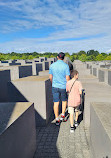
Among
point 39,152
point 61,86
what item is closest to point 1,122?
point 39,152

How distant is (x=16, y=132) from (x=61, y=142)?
183 centimetres

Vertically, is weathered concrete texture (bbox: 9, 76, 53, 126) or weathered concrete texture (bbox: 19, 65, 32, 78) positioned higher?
weathered concrete texture (bbox: 19, 65, 32, 78)

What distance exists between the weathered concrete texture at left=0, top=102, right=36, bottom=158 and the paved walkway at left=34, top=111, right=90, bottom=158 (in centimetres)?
42

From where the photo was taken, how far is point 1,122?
2.20 metres

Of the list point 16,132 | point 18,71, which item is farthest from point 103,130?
point 18,71

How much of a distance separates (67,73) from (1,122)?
260cm

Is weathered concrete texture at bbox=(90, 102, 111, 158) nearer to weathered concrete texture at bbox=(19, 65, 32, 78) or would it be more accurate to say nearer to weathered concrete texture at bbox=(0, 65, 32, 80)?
weathered concrete texture at bbox=(0, 65, 32, 80)

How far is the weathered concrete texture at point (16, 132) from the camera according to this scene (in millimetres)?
1981

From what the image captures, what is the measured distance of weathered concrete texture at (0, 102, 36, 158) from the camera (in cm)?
198

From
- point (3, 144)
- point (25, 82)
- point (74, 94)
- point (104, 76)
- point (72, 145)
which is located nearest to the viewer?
point (3, 144)

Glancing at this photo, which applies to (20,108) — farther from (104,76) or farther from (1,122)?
(104,76)

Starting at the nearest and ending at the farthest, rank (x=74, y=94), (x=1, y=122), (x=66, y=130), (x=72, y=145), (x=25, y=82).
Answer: (x=1, y=122) → (x=72, y=145) → (x=74, y=94) → (x=66, y=130) → (x=25, y=82)

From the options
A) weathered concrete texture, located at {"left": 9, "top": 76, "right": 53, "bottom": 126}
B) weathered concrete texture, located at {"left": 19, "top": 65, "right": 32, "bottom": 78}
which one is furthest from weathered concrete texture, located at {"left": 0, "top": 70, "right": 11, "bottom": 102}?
weathered concrete texture, located at {"left": 9, "top": 76, "right": 53, "bottom": 126}

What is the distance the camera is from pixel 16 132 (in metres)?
2.32
